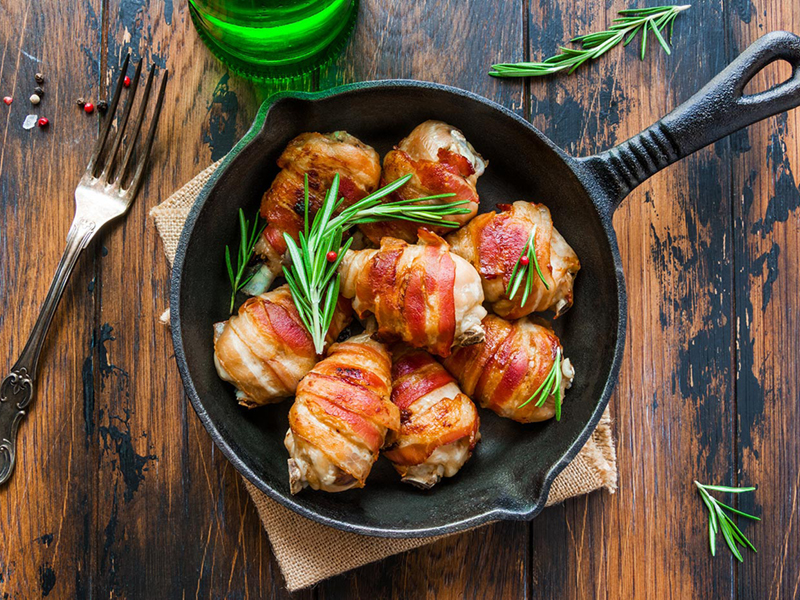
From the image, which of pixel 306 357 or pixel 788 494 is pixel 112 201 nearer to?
pixel 306 357

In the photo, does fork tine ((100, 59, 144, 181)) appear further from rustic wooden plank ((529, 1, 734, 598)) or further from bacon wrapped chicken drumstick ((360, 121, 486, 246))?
rustic wooden plank ((529, 1, 734, 598))

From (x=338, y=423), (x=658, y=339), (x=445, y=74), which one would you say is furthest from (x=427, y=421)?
(x=445, y=74)

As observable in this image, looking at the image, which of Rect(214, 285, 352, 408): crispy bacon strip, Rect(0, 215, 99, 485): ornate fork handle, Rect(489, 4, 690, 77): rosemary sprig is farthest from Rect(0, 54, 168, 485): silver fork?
Rect(489, 4, 690, 77): rosemary sprig

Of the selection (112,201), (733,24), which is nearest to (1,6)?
(112,201)

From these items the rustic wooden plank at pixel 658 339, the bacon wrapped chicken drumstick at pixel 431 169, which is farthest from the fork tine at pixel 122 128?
the rustic wooden plank at pixel 658 339

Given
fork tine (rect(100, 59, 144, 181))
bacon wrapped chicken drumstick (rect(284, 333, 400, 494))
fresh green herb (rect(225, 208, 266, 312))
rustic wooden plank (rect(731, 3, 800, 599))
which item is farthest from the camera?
rustic wooden plank (rect(731, 3, 800, 599))

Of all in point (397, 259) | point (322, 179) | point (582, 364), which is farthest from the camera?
point (582, 364)
